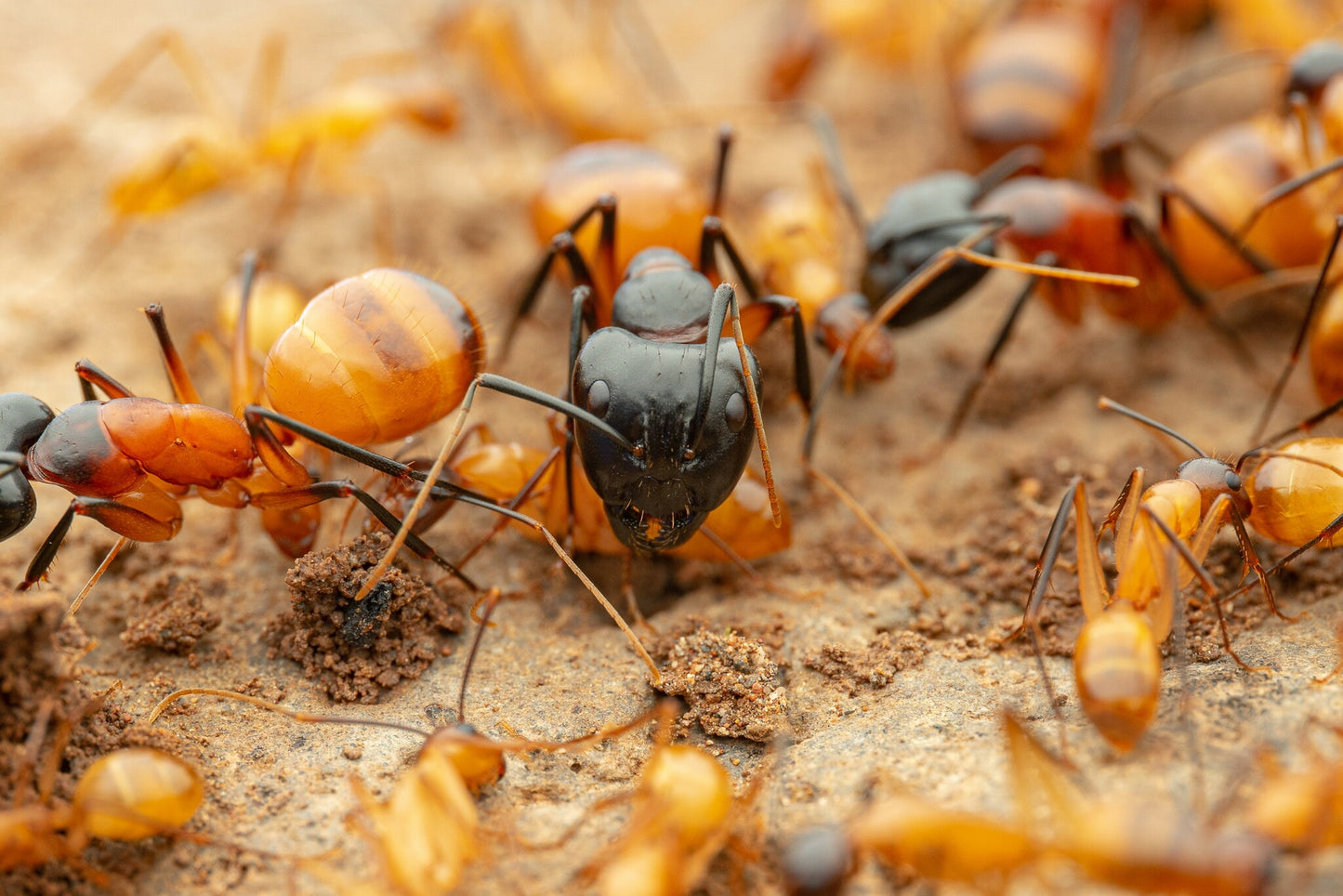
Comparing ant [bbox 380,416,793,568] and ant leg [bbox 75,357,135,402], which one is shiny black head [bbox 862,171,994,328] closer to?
ant [bbox 380,416,793,568]

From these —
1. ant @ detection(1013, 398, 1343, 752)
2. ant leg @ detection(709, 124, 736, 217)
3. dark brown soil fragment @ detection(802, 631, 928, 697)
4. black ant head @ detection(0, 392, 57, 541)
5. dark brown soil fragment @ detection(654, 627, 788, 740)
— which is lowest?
dark brown soil fragment @ detection(802, 631, 928, 697)

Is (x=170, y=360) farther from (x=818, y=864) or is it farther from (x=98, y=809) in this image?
(x=818, y=864)

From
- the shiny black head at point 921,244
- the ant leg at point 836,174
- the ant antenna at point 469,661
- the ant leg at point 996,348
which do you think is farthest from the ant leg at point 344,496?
the ant leg at point 836,174

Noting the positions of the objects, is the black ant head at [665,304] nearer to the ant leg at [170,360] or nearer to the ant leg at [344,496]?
the ant leg at [344,496]

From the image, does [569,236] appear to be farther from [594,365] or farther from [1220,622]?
[1220,622]

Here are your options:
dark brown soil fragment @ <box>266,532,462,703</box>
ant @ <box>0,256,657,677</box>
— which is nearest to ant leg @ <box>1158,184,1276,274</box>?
ant @ <box>0,256,657,677</box>

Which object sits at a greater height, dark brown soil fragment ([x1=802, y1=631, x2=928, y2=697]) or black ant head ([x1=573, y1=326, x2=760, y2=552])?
black ant head ([x1=573, y1=326, x2=760, y2=552])
